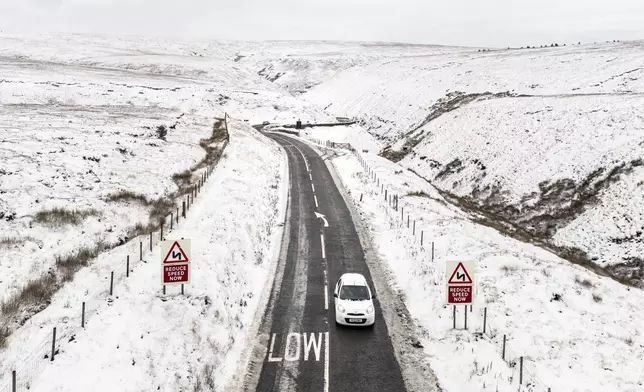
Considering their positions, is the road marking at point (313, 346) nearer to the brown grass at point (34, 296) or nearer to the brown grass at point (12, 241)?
the brown grass at point (34, 296)

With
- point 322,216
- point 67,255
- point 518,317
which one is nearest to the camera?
point 518,317

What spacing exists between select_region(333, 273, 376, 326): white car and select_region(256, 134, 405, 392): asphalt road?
0.33m

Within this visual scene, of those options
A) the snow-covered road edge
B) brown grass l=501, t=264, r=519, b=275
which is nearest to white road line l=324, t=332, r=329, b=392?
the snow-covered road edge

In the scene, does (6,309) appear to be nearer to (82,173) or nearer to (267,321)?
(267,321)

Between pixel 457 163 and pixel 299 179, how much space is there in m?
16.9

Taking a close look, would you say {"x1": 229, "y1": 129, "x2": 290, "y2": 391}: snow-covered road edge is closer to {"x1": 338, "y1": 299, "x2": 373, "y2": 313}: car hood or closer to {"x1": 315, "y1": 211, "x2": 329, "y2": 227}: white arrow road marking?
{"x1": 315, "y1": 211, "x2": 329, "y2": 227}: white arrow road marking

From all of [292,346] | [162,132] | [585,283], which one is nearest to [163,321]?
[292,346]

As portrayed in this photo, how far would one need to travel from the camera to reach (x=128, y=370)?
39.1 ft

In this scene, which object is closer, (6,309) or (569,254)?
(6,309)

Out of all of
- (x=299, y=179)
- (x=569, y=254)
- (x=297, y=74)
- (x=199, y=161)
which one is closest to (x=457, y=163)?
(x=299, y=179)

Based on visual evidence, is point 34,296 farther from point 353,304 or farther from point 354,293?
point 354,293

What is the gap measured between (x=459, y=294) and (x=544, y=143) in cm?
3324

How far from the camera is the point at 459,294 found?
1567 centimetres

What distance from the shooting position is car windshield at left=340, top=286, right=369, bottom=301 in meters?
17.5
